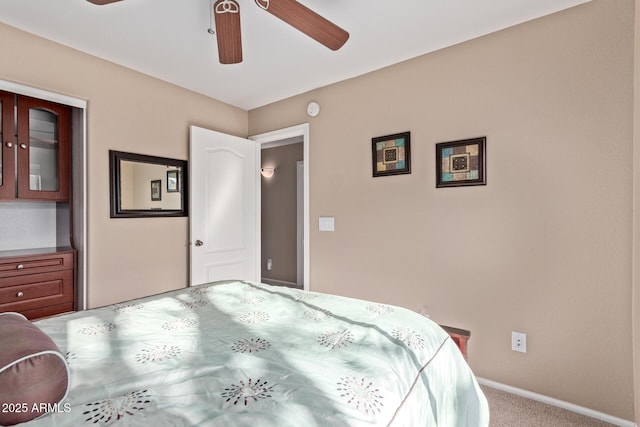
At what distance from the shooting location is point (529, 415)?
1.92 metres

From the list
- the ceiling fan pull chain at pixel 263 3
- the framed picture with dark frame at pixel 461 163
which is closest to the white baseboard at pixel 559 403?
the framed picture with dark frame at pixel 461 163

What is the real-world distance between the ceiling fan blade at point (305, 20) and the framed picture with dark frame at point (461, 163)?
115 centimetres

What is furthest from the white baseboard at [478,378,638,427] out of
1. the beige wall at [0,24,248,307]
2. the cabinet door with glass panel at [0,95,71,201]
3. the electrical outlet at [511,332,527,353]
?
the cabinet door with glass panel at [0,95,71,201]

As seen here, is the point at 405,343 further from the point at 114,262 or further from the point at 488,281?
the point at 114,262

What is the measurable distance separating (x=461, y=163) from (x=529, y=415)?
1665mm

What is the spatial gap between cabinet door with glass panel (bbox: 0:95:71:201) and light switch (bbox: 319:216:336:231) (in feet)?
7.08

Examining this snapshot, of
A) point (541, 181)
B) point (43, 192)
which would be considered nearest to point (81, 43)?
point (43, 192)

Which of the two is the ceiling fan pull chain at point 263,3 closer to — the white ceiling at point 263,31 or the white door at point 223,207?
the white ceiling at point 263,31

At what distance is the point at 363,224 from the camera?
290cm

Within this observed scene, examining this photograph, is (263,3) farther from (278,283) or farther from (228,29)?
(278,283)

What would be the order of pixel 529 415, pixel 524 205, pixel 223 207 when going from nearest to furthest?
pixel 529 415 → pixel 524 205 → pixel 223 207

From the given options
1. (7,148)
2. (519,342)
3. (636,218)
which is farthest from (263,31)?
(519,342)

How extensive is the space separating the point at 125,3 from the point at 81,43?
792mm

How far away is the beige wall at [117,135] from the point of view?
234 cm
